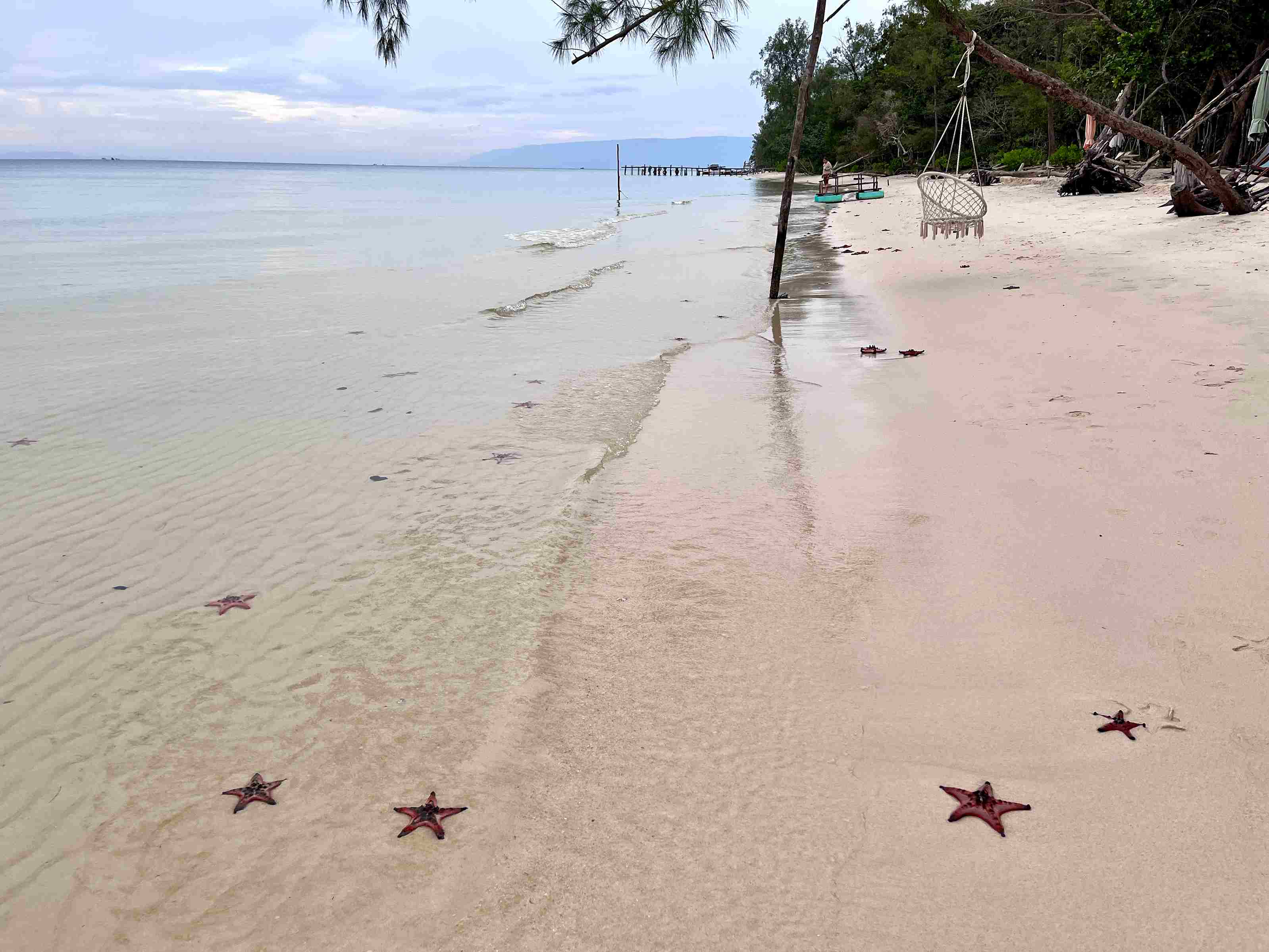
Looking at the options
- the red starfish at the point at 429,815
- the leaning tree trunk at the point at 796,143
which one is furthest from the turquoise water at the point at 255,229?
the red starfish at the point at 429,815

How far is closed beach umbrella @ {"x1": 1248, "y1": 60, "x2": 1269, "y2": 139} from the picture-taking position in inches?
619

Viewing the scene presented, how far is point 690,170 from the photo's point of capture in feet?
468

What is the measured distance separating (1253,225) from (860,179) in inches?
1149

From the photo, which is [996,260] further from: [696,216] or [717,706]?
[696,216]

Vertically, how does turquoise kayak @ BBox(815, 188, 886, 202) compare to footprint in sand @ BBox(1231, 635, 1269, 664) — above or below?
above

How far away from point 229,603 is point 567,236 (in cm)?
2380

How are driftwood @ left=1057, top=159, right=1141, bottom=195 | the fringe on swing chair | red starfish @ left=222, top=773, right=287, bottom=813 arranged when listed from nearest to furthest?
red starfish @ left=222, top=773, right=287, bottom=813 → the fringe on swing chair → driftwood @ left=1057, top=159, right=1141, bottom=195

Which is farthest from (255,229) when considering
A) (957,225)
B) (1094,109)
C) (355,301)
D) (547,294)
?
(1094,109)

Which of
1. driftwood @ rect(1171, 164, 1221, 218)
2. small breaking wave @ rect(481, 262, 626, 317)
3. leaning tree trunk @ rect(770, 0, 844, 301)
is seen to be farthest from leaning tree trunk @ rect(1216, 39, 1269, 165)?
small breaking wave @ rect(481, 262, 626, 317)

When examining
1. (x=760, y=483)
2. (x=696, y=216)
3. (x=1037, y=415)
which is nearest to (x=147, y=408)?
(x=760, y=483)

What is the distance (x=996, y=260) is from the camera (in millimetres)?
13125

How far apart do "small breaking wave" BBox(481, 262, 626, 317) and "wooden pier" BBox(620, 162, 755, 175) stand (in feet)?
345

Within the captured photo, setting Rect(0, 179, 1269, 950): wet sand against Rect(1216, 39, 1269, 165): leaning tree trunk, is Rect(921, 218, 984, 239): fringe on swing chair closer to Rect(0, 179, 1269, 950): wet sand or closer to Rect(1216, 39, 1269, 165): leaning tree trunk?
Rect(0, 179, 1269, 950): wet sand

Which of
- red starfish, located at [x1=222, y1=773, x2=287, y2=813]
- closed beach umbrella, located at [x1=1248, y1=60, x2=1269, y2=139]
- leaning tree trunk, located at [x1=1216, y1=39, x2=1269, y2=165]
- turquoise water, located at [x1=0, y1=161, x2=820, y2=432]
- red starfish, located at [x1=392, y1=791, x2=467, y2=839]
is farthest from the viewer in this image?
leaning tree trunk, located at [x1=1216, y1=39, x2=1269, y2=165]
